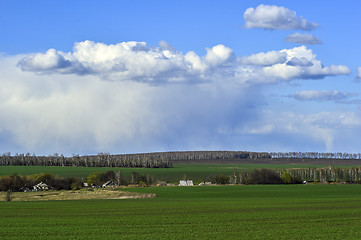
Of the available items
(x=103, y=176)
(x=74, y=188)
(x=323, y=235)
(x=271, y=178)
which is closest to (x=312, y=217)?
(x=323, y=235)

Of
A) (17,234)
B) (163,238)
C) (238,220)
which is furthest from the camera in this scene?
(238,220)

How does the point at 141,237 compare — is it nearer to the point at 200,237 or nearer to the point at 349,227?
the point at 200,237

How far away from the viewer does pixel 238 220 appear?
4812cm

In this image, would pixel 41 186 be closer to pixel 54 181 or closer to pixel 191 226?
pixel 54 181

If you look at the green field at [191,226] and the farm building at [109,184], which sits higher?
the farm building at [109,184]

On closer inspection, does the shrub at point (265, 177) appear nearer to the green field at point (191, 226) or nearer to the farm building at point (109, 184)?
the farm building at point (109, 184)

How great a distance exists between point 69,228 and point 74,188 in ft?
364

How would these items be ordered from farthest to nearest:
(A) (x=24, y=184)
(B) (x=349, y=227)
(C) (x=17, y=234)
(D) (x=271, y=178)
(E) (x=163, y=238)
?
1. (D) (x=271, y=178)
2. (A) (x=24, y=184)
3. (B) (x=349, y=227)
4. (C) (x=17, y=234)
5. (E) (x=163, y=238)

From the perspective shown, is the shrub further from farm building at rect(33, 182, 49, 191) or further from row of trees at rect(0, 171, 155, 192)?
farm building at rect(33, 182, 49, 191)

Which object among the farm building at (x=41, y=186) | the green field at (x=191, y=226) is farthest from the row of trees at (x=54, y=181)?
the green field at (x=191, y=226)

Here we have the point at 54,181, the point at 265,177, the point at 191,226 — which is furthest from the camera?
the point at 265,177

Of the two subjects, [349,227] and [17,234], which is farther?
[349,227]

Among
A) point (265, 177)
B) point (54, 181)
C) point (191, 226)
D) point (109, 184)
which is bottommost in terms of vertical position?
point (191, 226)

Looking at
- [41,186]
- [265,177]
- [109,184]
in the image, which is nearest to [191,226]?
[41,186]
